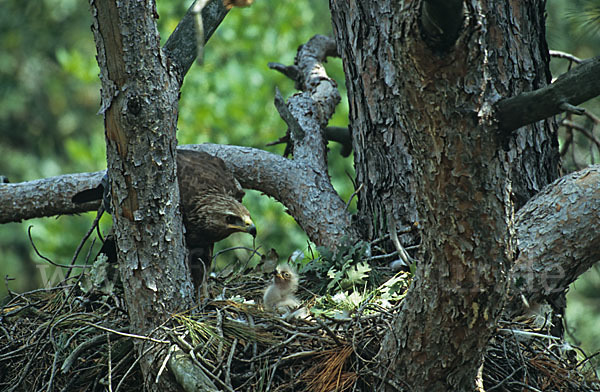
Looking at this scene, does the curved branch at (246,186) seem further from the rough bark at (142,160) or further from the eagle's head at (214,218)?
the rough bark at (142,160)

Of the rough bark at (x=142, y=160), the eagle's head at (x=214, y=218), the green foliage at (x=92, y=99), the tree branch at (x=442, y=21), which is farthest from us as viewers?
the green foliage at (x=92, y=99)

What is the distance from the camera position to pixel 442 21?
166 cm

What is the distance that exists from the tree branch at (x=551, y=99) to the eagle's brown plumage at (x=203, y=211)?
2007 mm

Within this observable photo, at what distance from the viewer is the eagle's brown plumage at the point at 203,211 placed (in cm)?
369

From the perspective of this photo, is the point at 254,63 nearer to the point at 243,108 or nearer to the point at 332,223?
the point at 243,108

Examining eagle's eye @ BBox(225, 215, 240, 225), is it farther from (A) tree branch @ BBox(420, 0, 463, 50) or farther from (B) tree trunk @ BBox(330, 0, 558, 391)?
(A) tree branch @ BBox(420, 0, 463, 50)

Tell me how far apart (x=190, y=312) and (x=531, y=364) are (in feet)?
4.64

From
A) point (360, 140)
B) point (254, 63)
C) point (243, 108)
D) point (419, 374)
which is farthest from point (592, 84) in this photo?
point (254, 63)

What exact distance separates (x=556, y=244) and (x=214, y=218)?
Answer: 5.83ft

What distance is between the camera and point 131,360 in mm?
2881

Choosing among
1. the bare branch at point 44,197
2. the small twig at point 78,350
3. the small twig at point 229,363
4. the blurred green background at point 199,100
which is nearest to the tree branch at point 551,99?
the small twig at point 229,363

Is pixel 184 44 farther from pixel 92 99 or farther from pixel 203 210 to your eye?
pixel 92 99

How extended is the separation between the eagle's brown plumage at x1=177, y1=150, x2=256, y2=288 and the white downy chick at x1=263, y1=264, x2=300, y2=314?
0.36m

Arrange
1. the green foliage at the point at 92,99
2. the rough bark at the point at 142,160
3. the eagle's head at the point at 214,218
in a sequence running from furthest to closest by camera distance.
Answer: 1. the green foliage at the point at 92,99
2. the eagle's head at the point at 214,218
3. the rough bark at the point at 142,160
